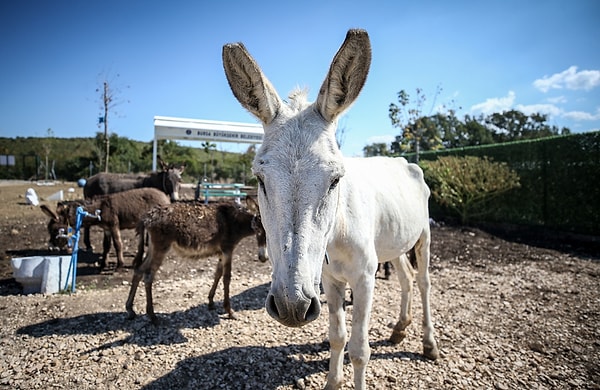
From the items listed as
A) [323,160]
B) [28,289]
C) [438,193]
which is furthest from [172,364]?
[438,193]

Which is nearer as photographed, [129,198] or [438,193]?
[129,198]

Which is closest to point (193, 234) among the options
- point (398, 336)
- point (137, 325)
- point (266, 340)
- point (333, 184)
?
point (137, 325)

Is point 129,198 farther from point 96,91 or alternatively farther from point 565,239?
point 96,91

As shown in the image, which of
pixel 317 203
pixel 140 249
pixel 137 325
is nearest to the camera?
pixel 317 203

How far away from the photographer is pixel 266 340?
407 cm

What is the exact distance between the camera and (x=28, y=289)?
5211mm

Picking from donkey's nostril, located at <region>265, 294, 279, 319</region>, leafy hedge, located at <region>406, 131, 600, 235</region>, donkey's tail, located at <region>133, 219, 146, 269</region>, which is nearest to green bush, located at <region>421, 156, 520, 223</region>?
leafy hedge, located at <region>406, 131, 600, 235</region>

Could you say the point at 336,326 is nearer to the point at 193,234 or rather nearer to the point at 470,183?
the point at 193,234

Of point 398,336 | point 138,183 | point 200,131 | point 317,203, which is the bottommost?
point 398,336

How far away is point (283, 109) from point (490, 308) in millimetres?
5335

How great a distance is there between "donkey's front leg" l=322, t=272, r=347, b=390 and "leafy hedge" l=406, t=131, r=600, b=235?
11.6 meters

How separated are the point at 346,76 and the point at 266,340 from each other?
11.9ft

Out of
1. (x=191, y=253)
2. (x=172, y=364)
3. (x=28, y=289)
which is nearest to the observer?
(x=172, y=364)

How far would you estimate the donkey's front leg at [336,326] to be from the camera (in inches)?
114
